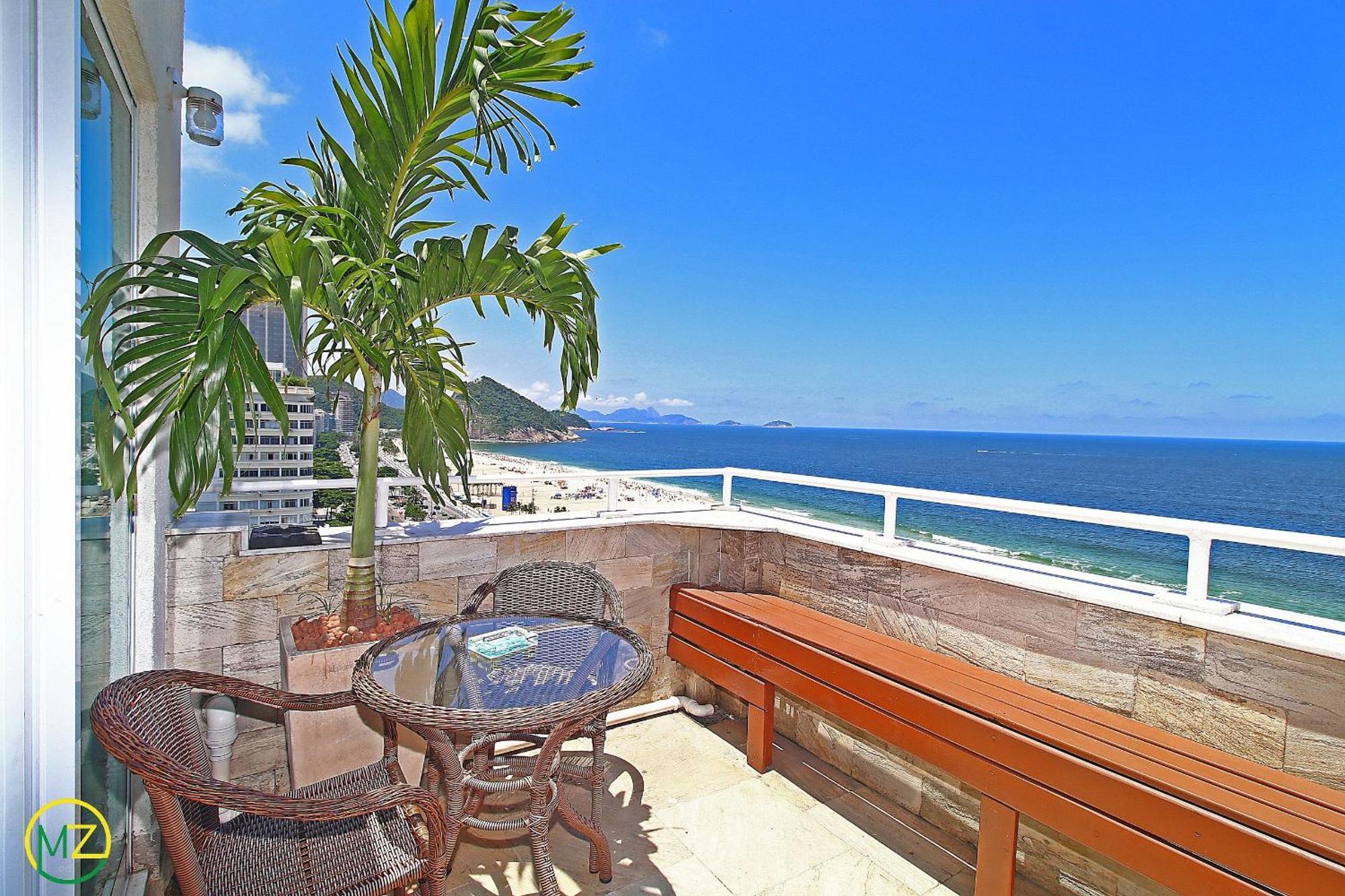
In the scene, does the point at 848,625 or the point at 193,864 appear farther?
the point at 848,625

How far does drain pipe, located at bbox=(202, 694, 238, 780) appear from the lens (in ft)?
6.85

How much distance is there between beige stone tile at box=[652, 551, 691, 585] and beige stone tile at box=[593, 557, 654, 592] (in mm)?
32

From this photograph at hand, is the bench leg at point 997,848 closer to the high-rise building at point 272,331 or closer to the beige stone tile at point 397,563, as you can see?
the beige stone tile at point 397,563

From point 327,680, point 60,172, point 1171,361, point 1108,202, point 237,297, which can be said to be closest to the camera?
point 60,172

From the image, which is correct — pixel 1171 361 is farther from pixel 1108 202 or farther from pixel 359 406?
pixel 359 406

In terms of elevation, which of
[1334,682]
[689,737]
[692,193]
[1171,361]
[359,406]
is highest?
[692,193]

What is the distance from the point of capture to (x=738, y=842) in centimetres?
221

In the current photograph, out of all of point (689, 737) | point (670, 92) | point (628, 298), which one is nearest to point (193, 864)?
point (689, 737)

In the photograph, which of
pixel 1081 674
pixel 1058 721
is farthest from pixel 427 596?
pixel 1081 674

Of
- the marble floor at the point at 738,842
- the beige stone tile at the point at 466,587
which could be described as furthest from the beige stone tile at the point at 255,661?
the marble floor at the point at 738,842

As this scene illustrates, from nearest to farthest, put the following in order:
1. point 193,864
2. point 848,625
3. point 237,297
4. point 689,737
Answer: point 193,864 < point 237,297 < point 848,625 < point 689,737

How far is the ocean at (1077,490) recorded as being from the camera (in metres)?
16.3

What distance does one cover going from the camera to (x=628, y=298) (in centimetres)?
2733

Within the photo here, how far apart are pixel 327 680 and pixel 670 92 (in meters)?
11.4
